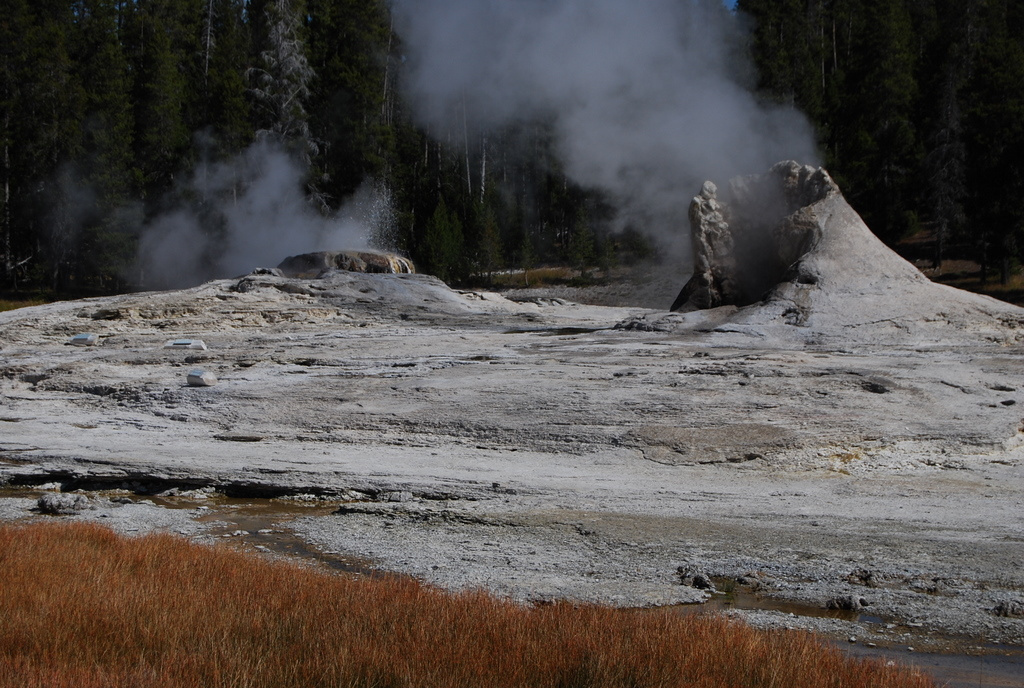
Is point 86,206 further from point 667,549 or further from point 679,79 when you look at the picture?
point 667,549

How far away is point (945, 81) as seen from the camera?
35.3m

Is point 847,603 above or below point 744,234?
below

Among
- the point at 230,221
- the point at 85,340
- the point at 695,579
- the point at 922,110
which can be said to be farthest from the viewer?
the point at 922,110

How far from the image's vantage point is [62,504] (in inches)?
274

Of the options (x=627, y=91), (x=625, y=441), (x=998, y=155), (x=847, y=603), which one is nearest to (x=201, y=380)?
(x=625, y=441)

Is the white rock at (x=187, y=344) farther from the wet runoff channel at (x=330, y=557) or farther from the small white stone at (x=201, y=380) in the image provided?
the wet runoff channel at (x=330, y=557)

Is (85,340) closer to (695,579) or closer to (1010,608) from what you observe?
(695,579)

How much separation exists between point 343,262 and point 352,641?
44.4 feet

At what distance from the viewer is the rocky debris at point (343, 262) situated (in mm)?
16766

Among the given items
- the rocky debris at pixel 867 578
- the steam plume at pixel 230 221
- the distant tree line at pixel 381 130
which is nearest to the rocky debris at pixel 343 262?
the rocky debris at pixel 867 578

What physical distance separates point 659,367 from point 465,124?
3409 centimetres

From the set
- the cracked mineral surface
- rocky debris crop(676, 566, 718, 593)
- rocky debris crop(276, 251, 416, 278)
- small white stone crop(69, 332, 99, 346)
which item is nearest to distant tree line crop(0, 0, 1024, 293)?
rocky debris crop(276, 251, 416, 278)

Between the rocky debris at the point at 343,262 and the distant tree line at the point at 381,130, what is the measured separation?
16.3 m

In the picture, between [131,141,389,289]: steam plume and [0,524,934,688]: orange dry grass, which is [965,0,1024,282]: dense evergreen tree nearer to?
[131,141,389,289]: steam plume
